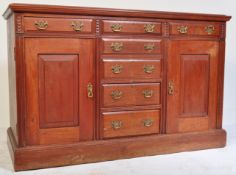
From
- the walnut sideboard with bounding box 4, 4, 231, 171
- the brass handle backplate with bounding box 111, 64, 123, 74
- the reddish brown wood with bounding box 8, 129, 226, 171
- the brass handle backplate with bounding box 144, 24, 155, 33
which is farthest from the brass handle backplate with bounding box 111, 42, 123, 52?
the reddish brown wood with bounding box 8, 129, 226, 171

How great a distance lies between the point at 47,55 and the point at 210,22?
118 cm

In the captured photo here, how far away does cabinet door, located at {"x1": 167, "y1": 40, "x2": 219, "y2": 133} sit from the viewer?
2328mm

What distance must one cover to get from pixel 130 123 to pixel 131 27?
0.64m

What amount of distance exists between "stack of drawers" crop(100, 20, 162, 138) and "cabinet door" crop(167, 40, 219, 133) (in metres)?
0.10

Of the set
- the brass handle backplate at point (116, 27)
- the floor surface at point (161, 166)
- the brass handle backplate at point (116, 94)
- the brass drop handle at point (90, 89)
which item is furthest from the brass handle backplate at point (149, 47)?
the floor surface at point (161, 166)

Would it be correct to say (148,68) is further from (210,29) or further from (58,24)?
(58,24)

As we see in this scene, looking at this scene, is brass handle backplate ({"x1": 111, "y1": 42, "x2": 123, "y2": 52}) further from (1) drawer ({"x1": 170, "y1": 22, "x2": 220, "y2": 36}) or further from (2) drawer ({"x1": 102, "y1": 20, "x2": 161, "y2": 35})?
(1) drawer ({"x1": 170, "y1": 22, "x2": 220, "y2": 36})

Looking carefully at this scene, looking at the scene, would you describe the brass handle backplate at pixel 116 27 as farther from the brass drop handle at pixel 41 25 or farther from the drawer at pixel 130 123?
the drawer at pixel 130 123

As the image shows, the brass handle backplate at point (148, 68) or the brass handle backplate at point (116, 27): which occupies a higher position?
the brass handle backplate at point (116, 27)

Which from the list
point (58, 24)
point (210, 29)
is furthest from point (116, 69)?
point (210, 29)

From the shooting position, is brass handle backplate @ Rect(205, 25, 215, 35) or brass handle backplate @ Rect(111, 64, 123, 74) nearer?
brass handle backplate @ Rect(111, 64, 123, 74)

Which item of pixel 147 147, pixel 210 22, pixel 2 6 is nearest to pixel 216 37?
pixel 210 22

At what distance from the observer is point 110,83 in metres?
2.17

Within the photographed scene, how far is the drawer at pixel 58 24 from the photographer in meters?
1.95
